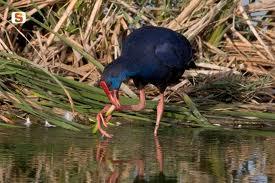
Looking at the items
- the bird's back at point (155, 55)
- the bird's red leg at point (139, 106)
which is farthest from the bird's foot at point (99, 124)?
the bird's back at point (155, 55)

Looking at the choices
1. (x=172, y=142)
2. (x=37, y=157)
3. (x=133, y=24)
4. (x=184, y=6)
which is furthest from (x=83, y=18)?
(x=37, y=157)

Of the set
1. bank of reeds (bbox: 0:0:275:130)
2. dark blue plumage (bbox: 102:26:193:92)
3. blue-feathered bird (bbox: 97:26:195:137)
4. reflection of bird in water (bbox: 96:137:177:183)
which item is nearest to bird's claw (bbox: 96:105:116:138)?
blue-feathered bird (bbox: 97:26:195:137)

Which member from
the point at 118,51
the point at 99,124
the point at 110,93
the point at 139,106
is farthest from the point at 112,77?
the point at 118,51

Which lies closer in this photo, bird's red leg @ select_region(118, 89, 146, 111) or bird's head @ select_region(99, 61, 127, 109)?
bird's head @ select_region(99, 61, 127, 109)

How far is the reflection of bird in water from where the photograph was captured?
4.16 metres

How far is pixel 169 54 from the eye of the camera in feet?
18.8

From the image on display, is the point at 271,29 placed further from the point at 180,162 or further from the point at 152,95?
the point at 180,162

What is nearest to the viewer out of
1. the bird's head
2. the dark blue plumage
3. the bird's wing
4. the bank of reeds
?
the bird's head

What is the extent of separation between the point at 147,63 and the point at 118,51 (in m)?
1.61

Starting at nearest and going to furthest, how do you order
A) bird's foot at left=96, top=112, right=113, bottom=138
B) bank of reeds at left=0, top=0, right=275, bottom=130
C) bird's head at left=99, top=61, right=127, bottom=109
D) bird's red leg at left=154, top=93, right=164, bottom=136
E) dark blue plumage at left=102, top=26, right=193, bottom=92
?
bird's head at left=99, top=61, right=127, bottom=109 → dark blue plumage at left=102, top=26, right=193, bottom=92 → bird's foot at left=96, top=112, right=113, bottom=138 → bird's red leg at left=154, top=93, right=164, bottom=136 → bank of reeds at left=0, top=0, right=275, bottom=130

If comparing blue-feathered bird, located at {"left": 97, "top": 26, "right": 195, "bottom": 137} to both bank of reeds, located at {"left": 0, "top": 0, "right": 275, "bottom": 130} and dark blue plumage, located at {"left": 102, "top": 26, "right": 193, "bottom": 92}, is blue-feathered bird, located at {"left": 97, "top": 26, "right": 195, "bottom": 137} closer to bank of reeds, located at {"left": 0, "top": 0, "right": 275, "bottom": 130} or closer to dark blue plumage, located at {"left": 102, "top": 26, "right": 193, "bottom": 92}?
dark blue plumage, located at {"left": 102, "top": 26, "right": 193, "bottom": 92}

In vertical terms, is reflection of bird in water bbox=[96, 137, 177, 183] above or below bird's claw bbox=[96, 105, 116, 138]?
below

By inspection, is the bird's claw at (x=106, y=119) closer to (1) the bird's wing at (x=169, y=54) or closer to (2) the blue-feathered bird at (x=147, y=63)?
(2) the blue-feathered bird at (x=147, y=63)

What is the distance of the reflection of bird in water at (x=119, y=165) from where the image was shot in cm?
416
